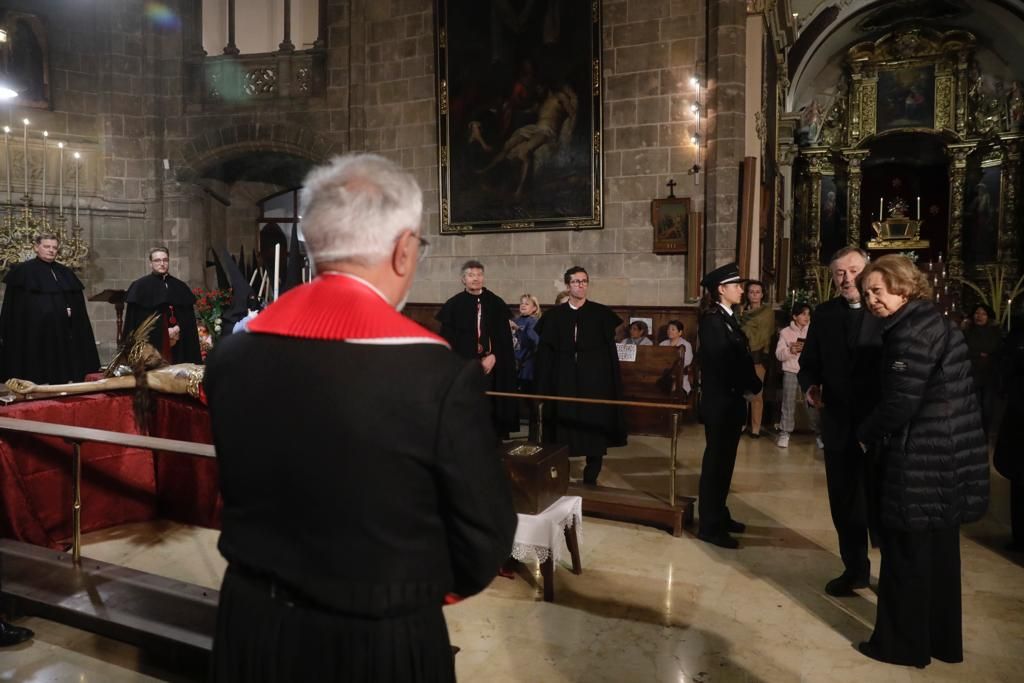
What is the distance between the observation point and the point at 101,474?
4.57 meters

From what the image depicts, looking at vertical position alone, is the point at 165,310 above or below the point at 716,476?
above

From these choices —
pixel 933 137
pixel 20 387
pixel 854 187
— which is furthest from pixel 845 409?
pixel 933 137

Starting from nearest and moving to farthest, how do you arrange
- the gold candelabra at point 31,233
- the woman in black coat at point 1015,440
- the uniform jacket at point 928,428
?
the uniform jacket at point 928,428
the woman in black coat at point 1015,440
the gold candelabra at point 31,233

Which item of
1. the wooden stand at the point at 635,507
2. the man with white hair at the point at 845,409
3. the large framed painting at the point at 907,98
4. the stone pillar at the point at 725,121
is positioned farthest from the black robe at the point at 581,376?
the large framed painting at the point at 907,98

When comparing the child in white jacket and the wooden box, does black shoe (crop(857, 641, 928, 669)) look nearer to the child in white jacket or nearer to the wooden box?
the wooden box

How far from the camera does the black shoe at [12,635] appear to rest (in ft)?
10.3

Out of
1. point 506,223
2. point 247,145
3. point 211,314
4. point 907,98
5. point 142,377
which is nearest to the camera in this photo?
point 142,377

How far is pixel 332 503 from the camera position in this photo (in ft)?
4.12

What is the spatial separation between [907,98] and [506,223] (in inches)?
475

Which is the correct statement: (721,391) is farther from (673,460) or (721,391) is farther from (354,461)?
(354,461)

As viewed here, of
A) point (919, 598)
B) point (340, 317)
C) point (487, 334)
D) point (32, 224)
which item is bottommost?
point (919, 598)

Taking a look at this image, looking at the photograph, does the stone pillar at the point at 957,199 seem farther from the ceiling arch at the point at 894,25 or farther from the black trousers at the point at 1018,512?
the black trousers at the point at 1018,512

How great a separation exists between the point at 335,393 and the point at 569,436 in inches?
172

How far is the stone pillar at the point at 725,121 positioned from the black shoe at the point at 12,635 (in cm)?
753
